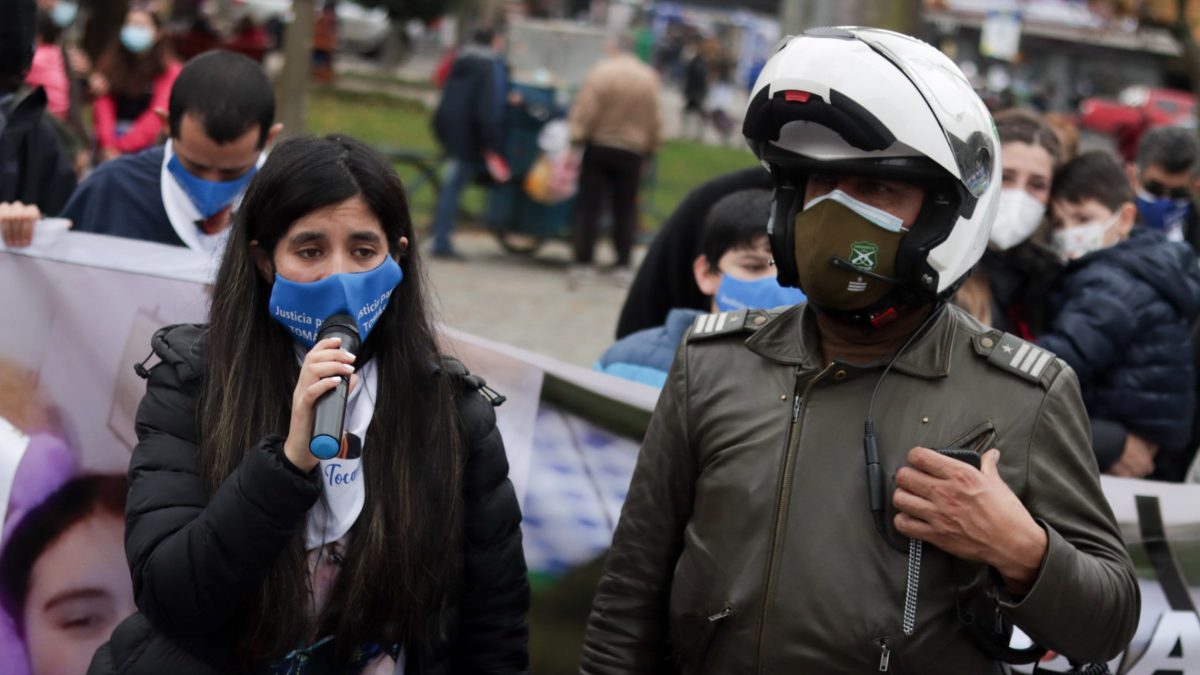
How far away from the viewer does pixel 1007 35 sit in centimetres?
2939

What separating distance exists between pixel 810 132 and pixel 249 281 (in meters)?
1.08

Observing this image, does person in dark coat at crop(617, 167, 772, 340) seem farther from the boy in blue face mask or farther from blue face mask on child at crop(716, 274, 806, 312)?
blue face mask on child at crop(716, 274, 806, 312)

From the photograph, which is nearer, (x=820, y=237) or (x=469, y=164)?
(x=820, y=237)

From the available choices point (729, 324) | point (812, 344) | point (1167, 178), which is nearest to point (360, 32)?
point (1167, 178)

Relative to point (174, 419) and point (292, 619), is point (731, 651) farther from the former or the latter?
point (174, 419)

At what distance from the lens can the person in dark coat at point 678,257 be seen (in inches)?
188

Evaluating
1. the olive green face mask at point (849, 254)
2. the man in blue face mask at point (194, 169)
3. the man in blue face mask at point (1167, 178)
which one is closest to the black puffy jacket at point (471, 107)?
the man in blue face mask at point (1167, 178)

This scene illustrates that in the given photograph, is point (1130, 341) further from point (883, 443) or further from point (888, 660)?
point (888, 660)

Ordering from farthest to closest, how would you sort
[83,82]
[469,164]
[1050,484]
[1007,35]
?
[1007,35], [469,164], [83,82], [1050,484]

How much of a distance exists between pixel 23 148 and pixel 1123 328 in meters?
3.43

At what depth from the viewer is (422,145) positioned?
19953mm

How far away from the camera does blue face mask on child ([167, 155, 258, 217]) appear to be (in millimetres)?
4164

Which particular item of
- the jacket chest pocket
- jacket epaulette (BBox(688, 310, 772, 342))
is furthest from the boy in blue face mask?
the jacket chest pocket

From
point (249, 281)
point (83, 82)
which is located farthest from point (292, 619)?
point (83, 82)
